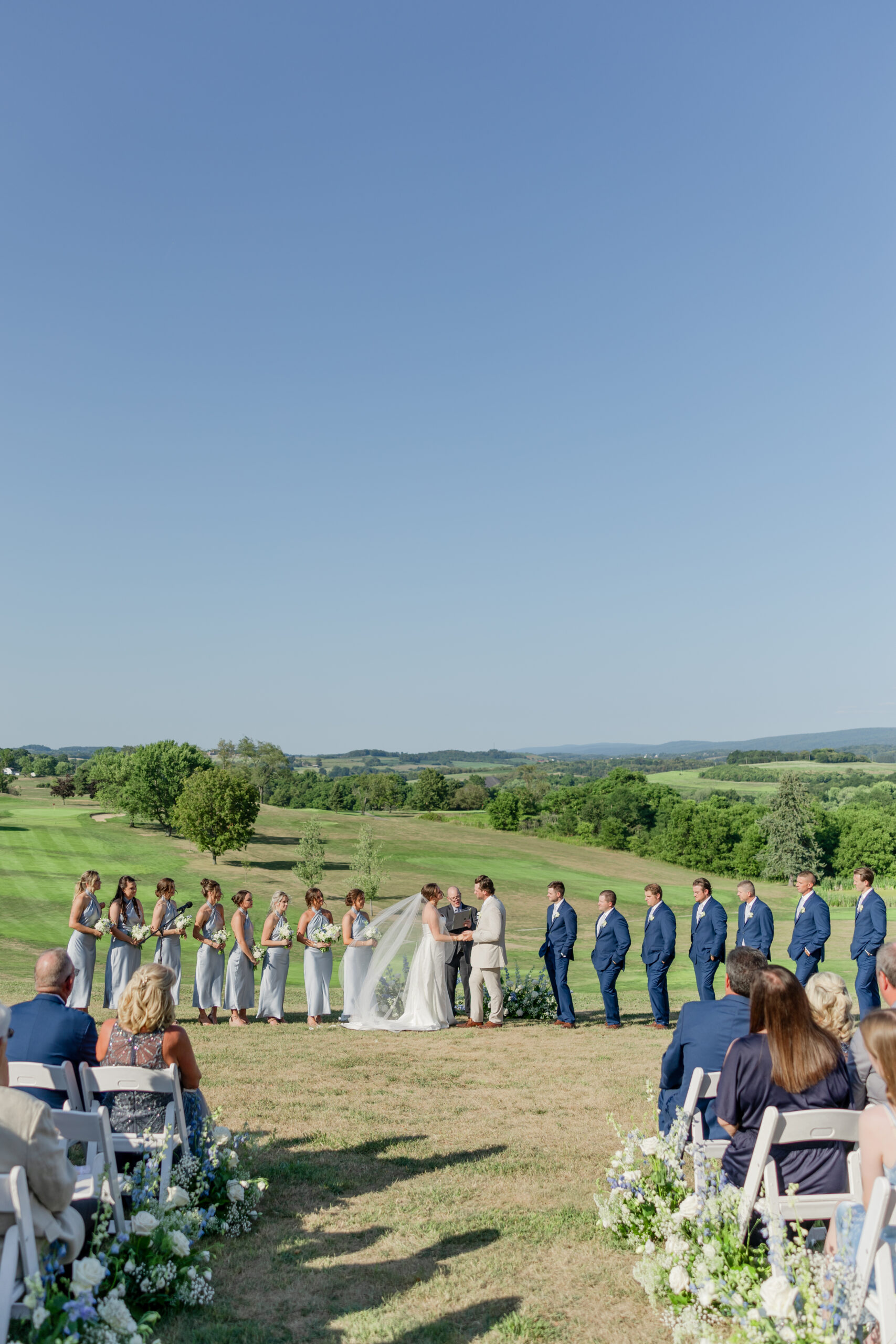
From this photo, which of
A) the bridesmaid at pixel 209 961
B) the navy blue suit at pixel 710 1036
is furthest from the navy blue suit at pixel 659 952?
the navy blue suit at pixel 710 1036

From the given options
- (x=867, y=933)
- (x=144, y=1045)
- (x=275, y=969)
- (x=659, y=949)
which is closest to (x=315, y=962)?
(x=275, y=969)

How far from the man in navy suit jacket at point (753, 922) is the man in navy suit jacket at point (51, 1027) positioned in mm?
11255

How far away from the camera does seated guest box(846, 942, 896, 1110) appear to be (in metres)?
5.36

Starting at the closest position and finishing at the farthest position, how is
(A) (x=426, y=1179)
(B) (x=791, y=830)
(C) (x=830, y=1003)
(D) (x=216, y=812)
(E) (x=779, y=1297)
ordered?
(E) (x=779, y=1297)
(C) (x=830, y=1003)
(A) (x=426, y=1179)
(D) (x=216, y=812)
(B) (x=791, y=830)

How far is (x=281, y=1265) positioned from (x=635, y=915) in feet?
151

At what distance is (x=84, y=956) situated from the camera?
562 inches

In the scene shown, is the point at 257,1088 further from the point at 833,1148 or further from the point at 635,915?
the point at 635,915

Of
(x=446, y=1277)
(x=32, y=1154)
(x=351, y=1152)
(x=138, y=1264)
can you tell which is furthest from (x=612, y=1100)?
(x=32, y=1154)

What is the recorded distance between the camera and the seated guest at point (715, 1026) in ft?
20.4

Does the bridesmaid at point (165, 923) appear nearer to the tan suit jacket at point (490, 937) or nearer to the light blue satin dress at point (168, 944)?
the light blue satin dress at point (168, 944)

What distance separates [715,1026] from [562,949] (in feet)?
27.7

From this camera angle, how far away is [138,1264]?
5.18 meters

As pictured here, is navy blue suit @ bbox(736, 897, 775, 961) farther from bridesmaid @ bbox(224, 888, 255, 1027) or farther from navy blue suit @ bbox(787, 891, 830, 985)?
bridesmaid @ bbox(224, 888, 255, 1027)

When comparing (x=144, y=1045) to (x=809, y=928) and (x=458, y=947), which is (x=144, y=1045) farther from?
→ (x=809, y=928)
